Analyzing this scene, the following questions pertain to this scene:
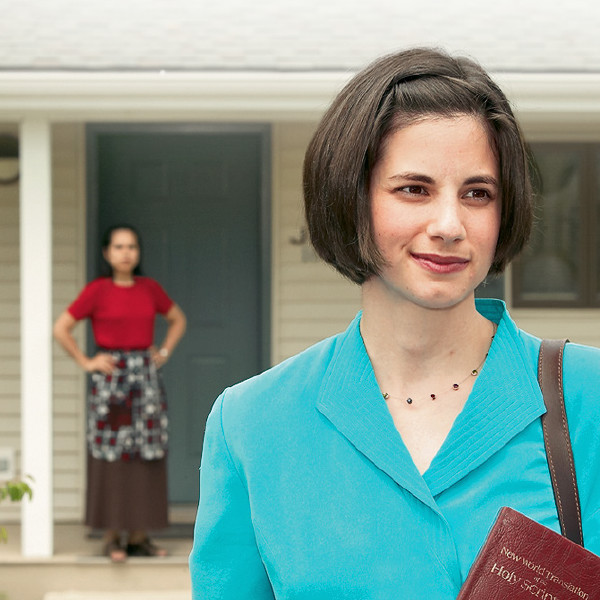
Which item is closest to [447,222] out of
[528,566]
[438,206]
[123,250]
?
[438,206]

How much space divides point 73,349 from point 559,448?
461 cm

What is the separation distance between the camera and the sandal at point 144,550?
589cm

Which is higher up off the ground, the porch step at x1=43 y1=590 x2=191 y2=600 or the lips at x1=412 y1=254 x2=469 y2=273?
the lips at x1=412 y1=254 x2=469 y2=273

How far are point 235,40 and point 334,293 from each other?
1.70 meters

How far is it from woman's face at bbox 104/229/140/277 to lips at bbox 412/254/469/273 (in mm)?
4363

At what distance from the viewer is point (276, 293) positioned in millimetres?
6863

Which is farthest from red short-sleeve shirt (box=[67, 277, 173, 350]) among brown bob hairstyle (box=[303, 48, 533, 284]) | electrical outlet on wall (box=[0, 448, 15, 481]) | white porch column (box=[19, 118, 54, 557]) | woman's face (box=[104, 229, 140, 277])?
brown bob hairstyle (box=[303, 48, 533, 284])

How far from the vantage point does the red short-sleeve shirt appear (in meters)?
5.66

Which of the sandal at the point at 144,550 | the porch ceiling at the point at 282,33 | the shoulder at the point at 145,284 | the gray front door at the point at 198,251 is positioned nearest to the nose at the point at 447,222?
the porch ceiling at the point at 282,33

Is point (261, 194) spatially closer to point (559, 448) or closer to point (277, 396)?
point (277, 396)

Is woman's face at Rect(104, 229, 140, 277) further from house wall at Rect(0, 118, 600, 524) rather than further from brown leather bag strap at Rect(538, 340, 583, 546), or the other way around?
brown leather bag strap at Rect(538, 340, 583, 546)

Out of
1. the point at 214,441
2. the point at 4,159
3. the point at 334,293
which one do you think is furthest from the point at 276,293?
the point at 214,441

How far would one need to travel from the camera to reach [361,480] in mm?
1440

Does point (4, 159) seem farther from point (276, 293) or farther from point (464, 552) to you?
point (464, 552)
